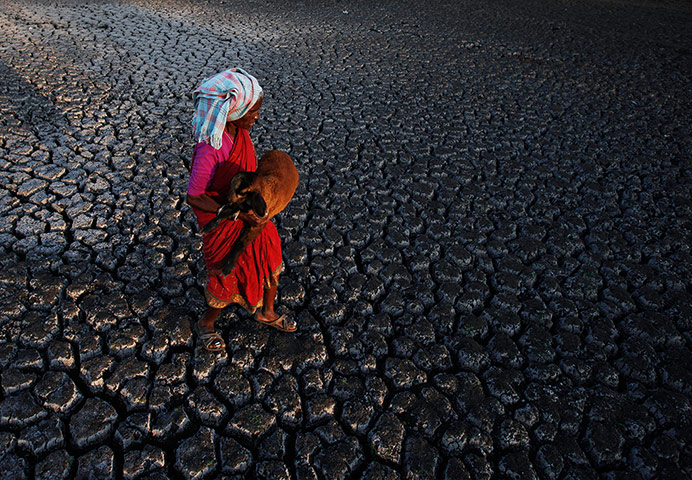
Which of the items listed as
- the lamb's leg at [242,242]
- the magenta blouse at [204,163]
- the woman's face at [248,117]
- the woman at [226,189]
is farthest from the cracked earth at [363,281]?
the woman's face at [248,117]

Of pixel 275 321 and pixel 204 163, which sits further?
pixel 275 321

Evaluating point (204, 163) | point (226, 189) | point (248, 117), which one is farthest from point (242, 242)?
point (248, 117)

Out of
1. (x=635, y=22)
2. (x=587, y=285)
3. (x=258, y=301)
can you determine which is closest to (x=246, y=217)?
(x=258, y=301)

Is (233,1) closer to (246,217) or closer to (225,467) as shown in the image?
(246,217)

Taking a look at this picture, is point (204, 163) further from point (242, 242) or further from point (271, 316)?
point (271, 316)

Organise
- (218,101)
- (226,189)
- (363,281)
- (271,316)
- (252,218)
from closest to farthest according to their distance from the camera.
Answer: (218,101) < (252,218) < (226,189) < (271,316) < (363,281)

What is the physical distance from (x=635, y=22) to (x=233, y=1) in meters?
8.01

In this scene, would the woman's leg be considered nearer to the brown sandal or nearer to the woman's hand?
the brown sandal

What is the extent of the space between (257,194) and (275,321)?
0.90m

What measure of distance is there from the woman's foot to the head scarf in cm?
101

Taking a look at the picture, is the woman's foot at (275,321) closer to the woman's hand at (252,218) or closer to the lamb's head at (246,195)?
the woman's hand at (252,218)

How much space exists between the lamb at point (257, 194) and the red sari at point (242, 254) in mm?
110

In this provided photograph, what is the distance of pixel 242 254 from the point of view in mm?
2141

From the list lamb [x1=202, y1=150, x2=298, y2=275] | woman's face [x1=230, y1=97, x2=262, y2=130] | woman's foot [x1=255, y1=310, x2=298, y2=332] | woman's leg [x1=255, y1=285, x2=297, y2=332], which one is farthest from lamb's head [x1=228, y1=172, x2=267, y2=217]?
woman's foot [x1=255, y1=310, x2=298, y2=332]
